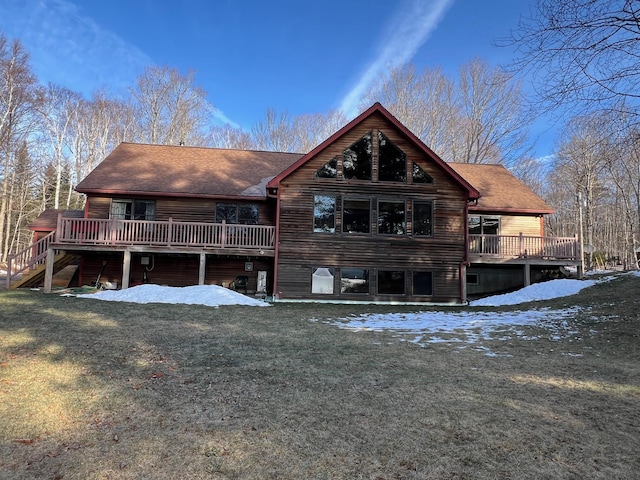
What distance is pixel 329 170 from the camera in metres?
16.0

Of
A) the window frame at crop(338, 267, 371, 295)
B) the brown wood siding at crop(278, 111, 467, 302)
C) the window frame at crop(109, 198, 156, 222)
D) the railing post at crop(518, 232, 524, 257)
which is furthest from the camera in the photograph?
the railing post at crop(518, 232, 524, 257)

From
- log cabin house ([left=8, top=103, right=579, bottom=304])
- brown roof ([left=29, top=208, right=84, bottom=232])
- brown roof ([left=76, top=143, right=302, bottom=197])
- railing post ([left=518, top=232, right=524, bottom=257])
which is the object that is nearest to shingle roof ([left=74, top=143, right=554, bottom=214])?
brown roof ([left=76, top=143, right=302, bottom=197])

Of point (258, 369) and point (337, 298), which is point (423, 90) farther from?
point (258, 369)

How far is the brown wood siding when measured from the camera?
15.8m

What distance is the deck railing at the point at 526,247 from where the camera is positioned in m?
18.1

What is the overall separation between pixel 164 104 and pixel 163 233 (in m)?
25.2

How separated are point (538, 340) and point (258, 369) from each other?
20.7ft

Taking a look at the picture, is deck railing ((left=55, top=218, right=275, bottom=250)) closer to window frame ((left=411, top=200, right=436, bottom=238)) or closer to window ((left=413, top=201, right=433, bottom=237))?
window frame ((left=411, top=200, right=436, bottom=238))

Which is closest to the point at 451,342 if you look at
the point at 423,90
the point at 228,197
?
the point at 228,197

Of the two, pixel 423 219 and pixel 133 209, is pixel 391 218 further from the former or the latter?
pixel 133 209

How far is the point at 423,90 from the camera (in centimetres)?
3353

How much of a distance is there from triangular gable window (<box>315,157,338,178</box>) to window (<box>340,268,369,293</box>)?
3.94 meters

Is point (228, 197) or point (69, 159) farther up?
point (69, 159)

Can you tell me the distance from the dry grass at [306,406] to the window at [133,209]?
374 inches
